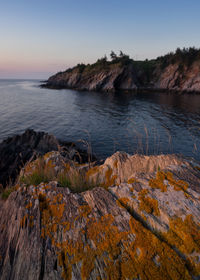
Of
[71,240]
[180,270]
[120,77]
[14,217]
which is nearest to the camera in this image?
[180,270]

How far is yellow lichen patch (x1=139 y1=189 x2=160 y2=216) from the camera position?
7.22ft

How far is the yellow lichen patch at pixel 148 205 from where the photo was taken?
2.20 metres

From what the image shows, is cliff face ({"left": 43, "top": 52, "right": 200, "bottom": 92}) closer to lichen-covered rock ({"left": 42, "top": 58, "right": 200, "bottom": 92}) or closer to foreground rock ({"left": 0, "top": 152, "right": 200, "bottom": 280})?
lichen-covered rock ({"left": 42, "top": 58, "right": 200, "bottom": 92})

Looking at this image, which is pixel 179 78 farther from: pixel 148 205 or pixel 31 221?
pixel 31 221

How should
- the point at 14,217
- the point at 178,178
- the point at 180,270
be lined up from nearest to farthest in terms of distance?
1. the point at 180,270
2. the point at 14,217
3. the point at 178,178

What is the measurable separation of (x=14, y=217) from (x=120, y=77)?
82625 millimetres

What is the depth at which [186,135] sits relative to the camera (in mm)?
18391

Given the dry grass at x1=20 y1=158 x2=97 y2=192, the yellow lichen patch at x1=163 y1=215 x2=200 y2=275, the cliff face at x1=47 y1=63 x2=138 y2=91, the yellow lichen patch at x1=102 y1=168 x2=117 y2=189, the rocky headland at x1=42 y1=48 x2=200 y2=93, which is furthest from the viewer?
the cliff face at x1=47 y1=63 x2=138 y2=91

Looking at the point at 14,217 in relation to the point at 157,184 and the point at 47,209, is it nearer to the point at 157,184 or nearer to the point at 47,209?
the point at 47,209

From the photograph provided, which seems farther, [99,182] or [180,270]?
[99,182]

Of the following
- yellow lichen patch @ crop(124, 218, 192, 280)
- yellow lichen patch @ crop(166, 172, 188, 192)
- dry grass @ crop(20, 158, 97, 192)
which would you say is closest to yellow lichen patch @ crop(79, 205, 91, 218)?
yellow lichen patch @ crop(124, 218, 192, 280)

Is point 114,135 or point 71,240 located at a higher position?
point 71,240

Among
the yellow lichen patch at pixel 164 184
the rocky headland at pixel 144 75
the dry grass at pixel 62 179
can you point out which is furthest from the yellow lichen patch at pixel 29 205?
the rocky headland at pixel 144 75

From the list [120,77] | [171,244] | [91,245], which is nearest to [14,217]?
[91,245]
